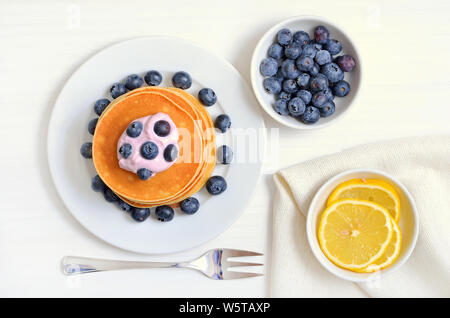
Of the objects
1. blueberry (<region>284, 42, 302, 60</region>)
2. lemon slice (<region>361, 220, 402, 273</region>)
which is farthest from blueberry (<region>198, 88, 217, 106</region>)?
lemon slice (<region>361, 220, 402, 273</region>)

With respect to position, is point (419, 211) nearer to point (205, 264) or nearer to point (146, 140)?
point (205, 264)

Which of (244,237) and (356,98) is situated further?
(244,237)

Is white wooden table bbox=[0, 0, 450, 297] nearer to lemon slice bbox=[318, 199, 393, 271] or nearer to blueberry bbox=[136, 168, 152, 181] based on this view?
lemon slice bbox=[318, 199, 393, 271]

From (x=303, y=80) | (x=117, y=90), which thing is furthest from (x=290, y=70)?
(x=117, y=90)
